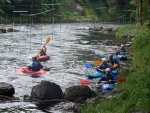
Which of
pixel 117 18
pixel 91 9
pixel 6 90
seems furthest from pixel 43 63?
pixel 91 9

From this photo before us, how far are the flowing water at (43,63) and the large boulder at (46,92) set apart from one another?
1.76ft

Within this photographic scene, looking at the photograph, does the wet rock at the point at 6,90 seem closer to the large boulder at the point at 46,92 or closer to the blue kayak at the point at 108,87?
the large boulder at the point at 46,92

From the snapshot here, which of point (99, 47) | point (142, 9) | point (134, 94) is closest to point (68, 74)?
point (134, 94)

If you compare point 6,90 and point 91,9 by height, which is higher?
point 91,9

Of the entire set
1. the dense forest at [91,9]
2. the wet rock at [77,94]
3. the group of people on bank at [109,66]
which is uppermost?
the dense forest at [91,9]

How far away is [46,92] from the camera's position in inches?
468

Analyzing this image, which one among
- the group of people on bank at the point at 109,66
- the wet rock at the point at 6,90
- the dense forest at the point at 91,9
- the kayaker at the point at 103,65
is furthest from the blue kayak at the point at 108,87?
the dense forest at the point at 91,9

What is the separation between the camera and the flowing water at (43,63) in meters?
14.2

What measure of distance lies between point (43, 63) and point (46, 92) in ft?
29.1

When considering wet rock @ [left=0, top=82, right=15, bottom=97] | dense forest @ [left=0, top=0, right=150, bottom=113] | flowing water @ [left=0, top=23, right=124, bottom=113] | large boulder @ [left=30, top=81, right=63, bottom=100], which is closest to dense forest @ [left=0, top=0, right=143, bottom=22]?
dense forest @ [left=0, top=0, right=150, bottom=113]

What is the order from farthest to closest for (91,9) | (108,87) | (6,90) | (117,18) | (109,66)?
(91,9) < (117,18) < (109,66) < (108,87) < (6,90)

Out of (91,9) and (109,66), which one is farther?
(91,9)

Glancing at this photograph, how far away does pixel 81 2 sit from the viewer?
224 ft

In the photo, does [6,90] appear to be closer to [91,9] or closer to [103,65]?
[103,65]
